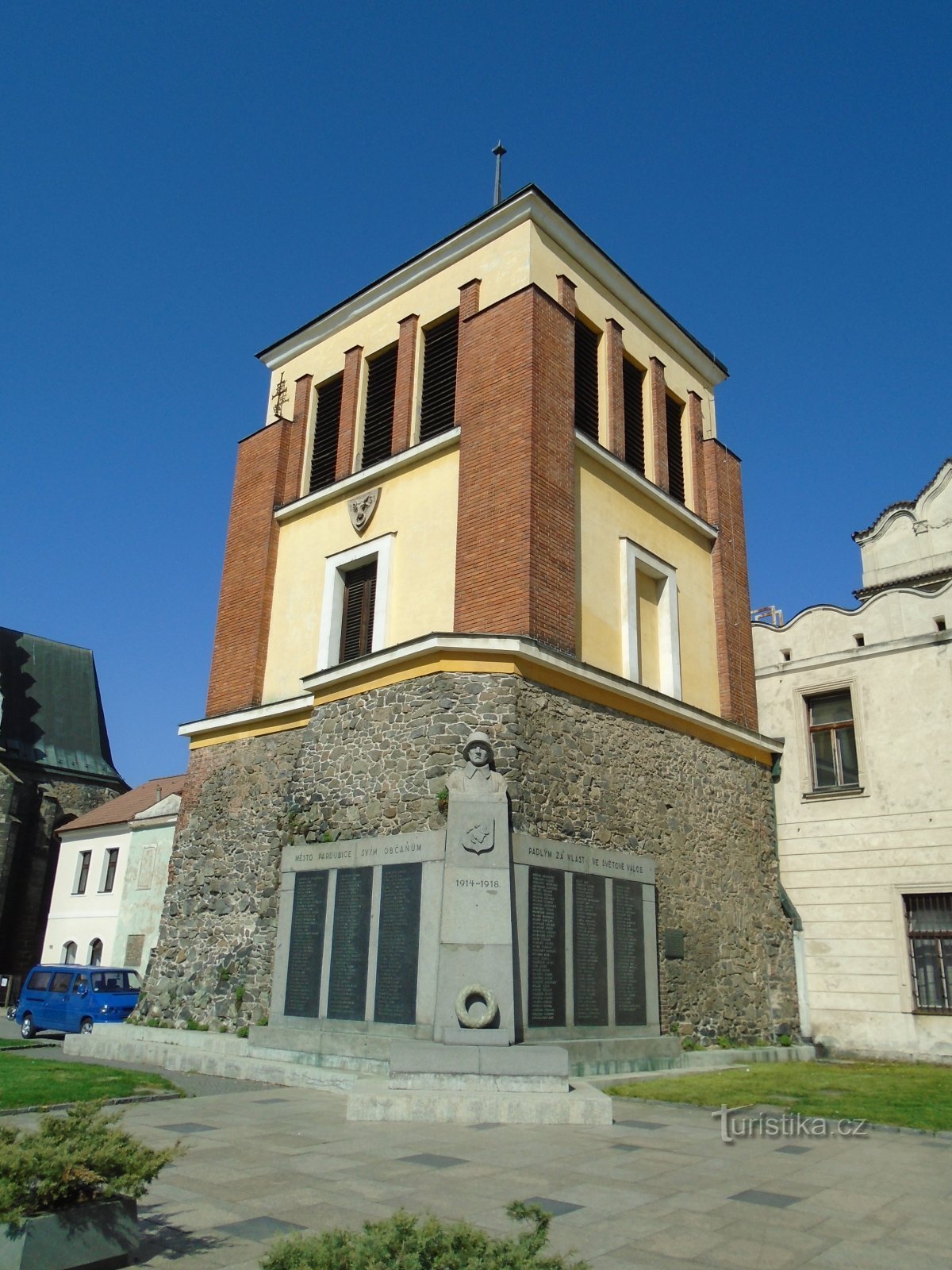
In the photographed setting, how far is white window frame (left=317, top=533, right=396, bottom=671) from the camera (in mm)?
16602

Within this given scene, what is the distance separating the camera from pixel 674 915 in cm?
1536

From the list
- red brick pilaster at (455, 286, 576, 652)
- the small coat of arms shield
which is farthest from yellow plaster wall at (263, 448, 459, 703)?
the small coat of arms shield

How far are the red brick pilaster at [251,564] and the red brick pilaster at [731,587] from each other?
8958 millimetres

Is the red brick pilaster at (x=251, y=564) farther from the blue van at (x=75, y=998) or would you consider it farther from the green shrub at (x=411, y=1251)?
the green shrub at (x=411, y=1251)

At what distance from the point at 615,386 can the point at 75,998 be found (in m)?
18.7

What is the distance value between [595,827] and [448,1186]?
798 centimetres

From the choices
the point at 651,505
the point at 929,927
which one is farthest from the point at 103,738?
the point at 929,927

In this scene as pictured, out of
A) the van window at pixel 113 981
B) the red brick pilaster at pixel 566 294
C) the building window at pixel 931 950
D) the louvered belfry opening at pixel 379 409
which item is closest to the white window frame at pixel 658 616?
the red brick pilaster at pixel 566 294

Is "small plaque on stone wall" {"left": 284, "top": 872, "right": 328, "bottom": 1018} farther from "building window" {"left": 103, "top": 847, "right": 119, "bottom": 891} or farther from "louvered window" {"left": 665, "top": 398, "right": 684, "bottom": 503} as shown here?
"building window" {"left": 103, "top": 847, "right": 119, "bottom": 891}

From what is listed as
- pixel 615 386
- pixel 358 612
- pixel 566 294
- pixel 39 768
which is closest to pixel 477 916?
pixel 358 612

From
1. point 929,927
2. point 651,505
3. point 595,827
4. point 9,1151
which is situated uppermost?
point 651,505

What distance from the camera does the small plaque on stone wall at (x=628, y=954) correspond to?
1364cm

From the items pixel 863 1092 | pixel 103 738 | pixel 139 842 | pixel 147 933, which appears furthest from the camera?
pixel 103 738

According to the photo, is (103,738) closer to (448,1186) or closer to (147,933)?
(147,933)
